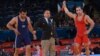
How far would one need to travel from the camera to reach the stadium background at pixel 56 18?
15.0 metres

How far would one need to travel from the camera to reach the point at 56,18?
55.5 ft

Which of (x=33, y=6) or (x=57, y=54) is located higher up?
(x=33, y=6)

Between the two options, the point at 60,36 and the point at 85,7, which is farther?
the point at 85,7

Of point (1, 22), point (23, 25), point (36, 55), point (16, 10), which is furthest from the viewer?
point (16, 10)

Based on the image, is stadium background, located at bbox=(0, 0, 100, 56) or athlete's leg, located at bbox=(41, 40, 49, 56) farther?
stadium background, located at bbox=(0, 0, 100, 56)

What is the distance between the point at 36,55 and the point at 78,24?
8.03 ft

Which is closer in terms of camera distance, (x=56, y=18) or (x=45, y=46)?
(x=45, y=46)

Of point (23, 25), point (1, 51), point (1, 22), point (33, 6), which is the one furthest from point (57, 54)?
point (33, 6)

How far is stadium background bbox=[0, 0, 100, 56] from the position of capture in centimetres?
1502

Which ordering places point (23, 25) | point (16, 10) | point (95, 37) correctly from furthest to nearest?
1. point (16, 10)
2. point (95, 37)
3. point (23, 25)

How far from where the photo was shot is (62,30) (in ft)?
53.5

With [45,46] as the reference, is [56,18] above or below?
above

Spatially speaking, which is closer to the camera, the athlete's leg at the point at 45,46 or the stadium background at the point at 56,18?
the athlete's leg at the point at 45,46

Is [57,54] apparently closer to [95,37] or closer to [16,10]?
[95,37]
